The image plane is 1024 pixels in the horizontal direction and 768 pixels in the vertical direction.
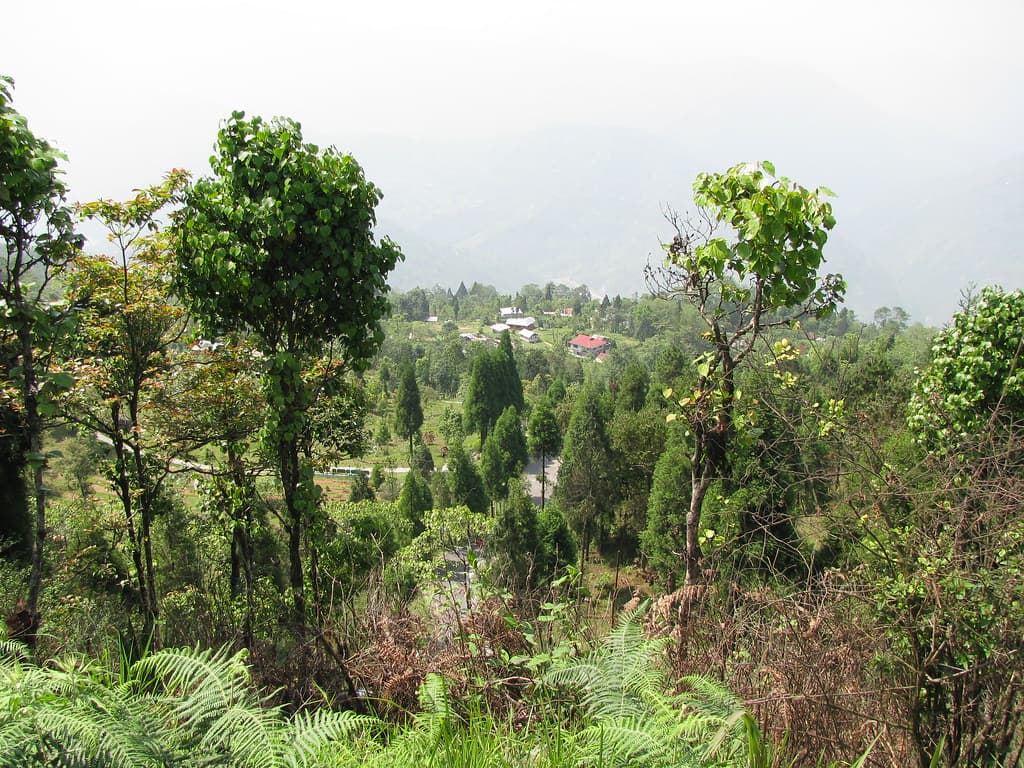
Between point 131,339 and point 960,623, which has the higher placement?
point 131,339

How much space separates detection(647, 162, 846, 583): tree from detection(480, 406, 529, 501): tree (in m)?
26.7

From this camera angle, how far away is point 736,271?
3.90m

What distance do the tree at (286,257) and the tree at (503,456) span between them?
26280 mm

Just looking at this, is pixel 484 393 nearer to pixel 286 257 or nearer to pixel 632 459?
pixel 632 459

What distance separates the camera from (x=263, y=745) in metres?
2.04

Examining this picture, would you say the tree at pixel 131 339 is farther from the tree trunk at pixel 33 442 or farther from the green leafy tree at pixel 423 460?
the green leafy tree at pixel 423 460

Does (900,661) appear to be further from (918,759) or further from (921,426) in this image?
(921,426)

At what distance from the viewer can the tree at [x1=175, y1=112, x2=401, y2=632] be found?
13.4 feet

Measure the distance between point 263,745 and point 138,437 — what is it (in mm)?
5188

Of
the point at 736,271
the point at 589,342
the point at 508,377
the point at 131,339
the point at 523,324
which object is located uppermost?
the point at 523,324

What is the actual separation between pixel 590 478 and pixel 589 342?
71.7 m

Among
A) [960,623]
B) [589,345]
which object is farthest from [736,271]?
[589,345]

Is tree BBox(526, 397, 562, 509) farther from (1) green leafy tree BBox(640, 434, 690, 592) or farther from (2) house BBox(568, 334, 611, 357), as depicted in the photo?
(2) house BBox(568, 334, 611, 357)

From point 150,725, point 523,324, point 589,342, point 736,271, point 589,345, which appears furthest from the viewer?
point 523,324
